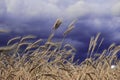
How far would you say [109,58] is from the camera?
16.5ft

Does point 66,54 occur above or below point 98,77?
above

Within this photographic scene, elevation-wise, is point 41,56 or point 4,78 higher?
point 41,56

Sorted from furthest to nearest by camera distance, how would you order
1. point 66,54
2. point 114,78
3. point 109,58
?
1. point 66,54
2. point 109,58
3. point 114,78

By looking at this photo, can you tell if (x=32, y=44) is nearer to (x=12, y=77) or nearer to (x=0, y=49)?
(x=12, y=77)

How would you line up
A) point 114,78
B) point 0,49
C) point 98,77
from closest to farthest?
point 0,49 < point 98,77 < point 114,78

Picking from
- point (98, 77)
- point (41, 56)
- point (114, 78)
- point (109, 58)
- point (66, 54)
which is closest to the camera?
point (98, 77)

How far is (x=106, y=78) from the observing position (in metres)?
3.78

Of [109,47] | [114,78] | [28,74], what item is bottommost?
[114,78]

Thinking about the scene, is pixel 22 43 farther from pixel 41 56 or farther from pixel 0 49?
pixel 0 49

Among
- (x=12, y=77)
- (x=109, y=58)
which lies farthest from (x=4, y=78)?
(x=109, y=58)

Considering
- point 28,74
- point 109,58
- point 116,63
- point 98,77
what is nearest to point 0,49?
point 28,74

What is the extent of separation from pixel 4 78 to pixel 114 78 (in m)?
1.32

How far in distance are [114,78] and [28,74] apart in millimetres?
1171

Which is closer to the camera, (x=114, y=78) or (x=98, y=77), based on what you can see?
(x=98, y=77)
